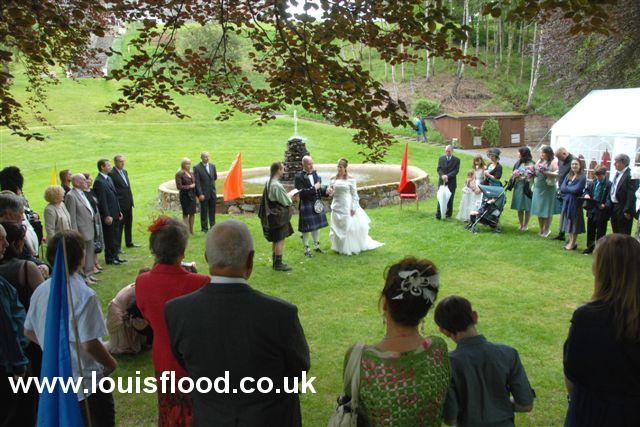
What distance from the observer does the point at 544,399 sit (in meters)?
4.81

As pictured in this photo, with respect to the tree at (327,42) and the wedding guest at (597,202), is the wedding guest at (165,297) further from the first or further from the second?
the wedding guest at (597,202)

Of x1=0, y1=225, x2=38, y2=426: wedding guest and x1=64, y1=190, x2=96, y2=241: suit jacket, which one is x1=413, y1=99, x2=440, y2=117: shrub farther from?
x1=0, y1=225, x2=38, y2=426: wedding guest

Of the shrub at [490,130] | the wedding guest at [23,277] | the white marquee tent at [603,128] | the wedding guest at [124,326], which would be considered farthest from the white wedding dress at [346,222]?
the shrub at [490,130]

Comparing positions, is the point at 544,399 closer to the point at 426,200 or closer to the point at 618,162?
the point at 618,162

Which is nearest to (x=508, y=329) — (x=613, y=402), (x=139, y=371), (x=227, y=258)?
(x=613, y=402)

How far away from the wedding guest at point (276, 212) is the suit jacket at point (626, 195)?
18.2ft

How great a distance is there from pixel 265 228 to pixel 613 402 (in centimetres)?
676

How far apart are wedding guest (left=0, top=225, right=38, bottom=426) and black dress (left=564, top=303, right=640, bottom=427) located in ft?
10.8

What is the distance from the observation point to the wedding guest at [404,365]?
2324 mm

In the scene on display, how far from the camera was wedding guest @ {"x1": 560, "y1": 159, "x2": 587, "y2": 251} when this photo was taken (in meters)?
9.72

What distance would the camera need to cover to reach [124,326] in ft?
18.6

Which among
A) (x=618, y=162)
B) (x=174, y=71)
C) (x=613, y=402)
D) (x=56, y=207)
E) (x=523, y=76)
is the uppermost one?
(x=523, y=76)

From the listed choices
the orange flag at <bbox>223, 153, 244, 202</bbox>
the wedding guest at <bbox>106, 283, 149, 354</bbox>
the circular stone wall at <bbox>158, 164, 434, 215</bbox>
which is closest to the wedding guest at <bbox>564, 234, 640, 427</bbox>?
the wedding guest at <bbox>106, 283, 149, 354</bbox>

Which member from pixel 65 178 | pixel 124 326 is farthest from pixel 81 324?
pixel 65 178
